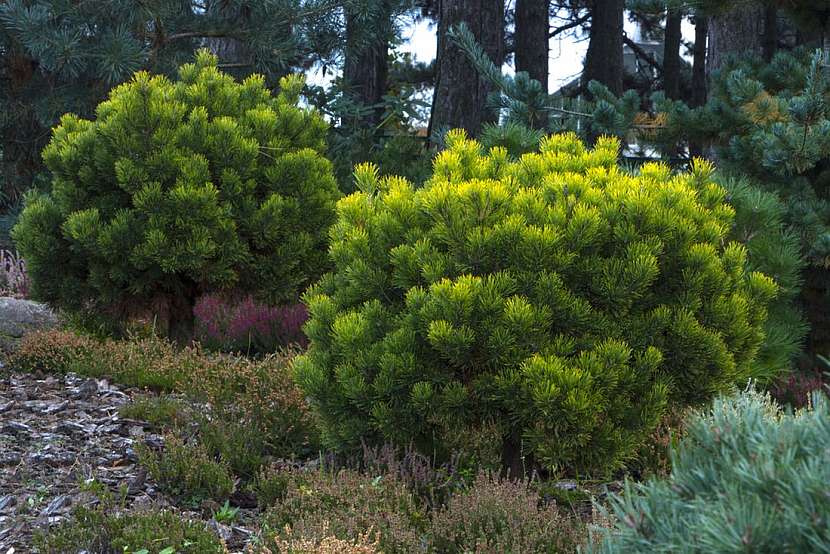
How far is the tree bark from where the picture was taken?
54.2ft

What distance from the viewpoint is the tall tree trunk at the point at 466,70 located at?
11.0 metres

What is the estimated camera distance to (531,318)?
4.26m

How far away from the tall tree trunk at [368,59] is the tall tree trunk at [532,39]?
82.1 inches

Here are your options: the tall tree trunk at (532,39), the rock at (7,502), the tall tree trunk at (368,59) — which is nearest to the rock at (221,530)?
the rock at (7,502)

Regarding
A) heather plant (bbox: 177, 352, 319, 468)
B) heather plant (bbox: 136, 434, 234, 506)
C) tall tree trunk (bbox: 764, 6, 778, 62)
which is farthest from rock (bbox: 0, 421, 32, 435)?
tall tree trunk (bbox: 764, 6, 778, 62)

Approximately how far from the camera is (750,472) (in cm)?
186

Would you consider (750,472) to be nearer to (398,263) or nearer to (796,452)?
(796,452)

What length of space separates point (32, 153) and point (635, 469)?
9.57 meters

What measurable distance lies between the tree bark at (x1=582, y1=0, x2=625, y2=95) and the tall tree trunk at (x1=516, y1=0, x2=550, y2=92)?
2685 mm

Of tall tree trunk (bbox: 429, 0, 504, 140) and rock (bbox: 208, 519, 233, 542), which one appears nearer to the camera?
rock (bbox: 208, 519, 233, 542)

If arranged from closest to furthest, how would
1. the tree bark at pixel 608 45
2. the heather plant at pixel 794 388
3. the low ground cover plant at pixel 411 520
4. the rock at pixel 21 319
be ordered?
the low ground cover plant at pixel 411 520
the heather plant at pixel 794 388
the rock at pixel 21 319
the tree bark at pixel 608 45

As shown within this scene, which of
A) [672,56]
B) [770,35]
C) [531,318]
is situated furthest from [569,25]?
[531,318]

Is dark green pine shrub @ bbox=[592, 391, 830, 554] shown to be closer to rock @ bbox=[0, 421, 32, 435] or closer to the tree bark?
rock @ bbox=[0, 421, 32, 435]

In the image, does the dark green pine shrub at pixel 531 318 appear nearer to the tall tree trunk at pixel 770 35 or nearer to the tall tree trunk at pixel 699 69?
the tall tree trunk at pixel 770 35
